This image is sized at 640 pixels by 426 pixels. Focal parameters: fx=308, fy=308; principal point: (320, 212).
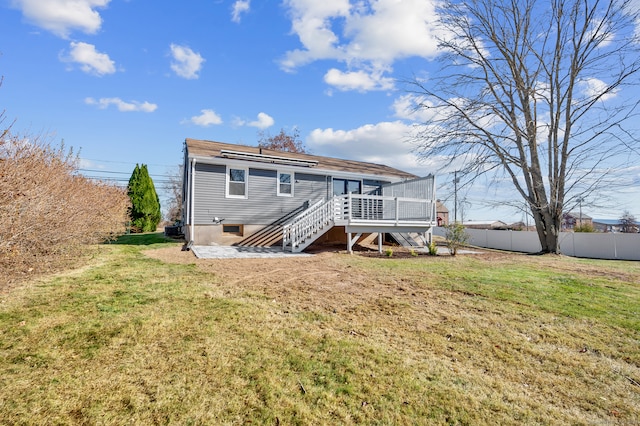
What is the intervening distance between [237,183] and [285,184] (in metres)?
2.22

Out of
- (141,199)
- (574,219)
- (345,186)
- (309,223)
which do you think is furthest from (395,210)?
(574,219)

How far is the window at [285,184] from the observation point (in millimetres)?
14180

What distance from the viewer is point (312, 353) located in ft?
10.7

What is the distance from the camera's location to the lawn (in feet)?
7.80

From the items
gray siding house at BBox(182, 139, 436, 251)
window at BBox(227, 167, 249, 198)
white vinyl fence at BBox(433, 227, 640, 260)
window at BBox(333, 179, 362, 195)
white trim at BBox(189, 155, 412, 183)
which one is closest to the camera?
gray siding house at BBox(182, 139, 436, 251)

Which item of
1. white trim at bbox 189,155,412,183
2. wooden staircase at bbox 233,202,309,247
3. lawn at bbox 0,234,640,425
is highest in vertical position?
white trim at bbox 189,155,412,183

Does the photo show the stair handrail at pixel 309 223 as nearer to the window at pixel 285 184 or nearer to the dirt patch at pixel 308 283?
the window at pixel 285 184

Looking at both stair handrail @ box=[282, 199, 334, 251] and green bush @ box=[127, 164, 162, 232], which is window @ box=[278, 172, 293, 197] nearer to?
stair handrail @ box=[282, 199, 334, 251]

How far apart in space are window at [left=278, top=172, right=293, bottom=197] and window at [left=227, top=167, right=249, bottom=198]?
5.21 feet

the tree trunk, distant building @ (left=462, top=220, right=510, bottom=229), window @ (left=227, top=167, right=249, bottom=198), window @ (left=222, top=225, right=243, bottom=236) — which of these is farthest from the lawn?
distant building @ (left=462, top=220, right=510, bottom=229)

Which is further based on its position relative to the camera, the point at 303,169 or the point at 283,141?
the point at 283,141

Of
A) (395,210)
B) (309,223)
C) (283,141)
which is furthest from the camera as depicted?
(283,141)

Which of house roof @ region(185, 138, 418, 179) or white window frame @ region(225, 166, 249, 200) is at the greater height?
house roof @ region(185, 138, 418, 179)

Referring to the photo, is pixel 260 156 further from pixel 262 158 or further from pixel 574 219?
pixel 574 219
